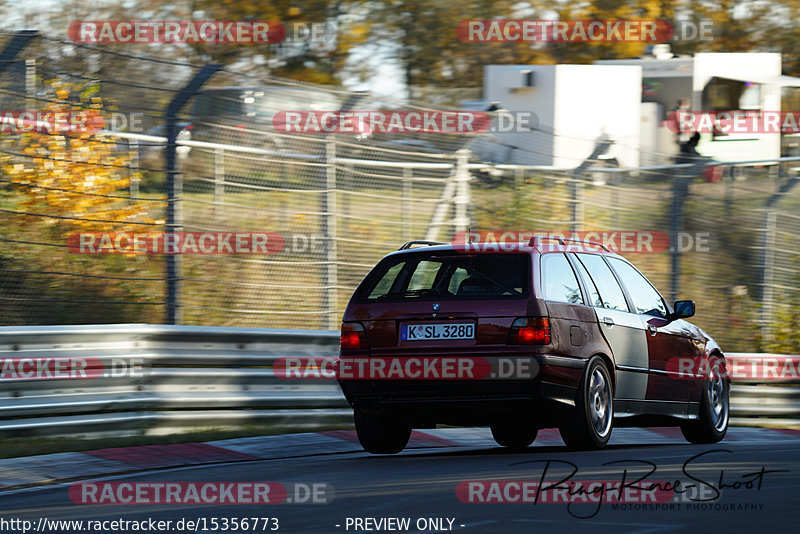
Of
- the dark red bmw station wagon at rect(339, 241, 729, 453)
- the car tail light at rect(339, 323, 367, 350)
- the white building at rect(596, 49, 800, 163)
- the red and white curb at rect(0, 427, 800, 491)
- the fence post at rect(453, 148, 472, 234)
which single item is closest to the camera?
the red and white curb at rect(0, 427, 800, 491)

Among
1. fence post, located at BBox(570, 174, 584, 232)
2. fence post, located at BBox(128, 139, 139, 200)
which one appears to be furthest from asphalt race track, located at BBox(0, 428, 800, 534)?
fence post, located at BBox(570, 174, 584, 232)

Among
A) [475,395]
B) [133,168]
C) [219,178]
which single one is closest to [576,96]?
[219,178]

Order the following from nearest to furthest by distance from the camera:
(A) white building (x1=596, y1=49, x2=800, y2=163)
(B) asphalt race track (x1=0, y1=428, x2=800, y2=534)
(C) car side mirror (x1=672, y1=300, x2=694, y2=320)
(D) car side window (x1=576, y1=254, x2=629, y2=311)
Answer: (B) asphalt race track (x1=0, y1=428, x2=800, y2=534) → (D) car side window (x1=576, y1=254, x2=629, y2=311) → (C) car side mirror (x1=672, y1=300, x2=694, y2=320) → (A) white building (x1=596, y1=49, x2=800, y2=163)

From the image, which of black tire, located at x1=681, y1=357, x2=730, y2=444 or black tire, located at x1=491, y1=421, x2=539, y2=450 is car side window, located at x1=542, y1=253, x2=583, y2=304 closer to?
black tire, located at x1=491, y1=421, x2=539, y2=450

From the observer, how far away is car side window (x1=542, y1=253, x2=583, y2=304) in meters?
8.82

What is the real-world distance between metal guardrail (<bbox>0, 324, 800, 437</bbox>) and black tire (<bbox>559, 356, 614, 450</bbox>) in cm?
275

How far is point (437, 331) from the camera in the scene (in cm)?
872

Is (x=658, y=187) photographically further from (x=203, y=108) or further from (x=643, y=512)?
(x=643, y=512)

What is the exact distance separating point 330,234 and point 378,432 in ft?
10.6

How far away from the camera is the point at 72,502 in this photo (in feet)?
22.9

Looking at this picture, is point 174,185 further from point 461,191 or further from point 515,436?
point 461,191

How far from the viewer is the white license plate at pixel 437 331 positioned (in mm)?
8656

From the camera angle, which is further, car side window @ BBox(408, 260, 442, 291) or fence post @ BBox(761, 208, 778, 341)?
fence post @ BBox(761, 208, 778, 341)

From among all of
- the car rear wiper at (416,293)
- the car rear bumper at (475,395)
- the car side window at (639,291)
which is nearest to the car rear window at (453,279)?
the car rear wiper at (416,293)
